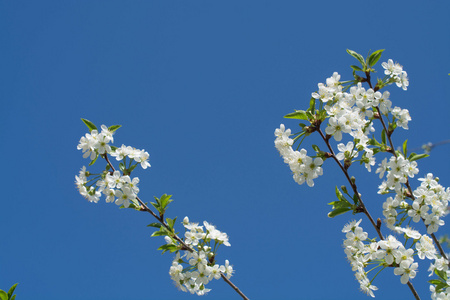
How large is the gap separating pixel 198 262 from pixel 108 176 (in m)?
1.08

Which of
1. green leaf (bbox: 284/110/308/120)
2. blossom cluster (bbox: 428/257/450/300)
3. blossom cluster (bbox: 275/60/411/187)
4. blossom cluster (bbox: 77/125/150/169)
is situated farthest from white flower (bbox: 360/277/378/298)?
blossom cluster (bbox: 77/125/150/169)

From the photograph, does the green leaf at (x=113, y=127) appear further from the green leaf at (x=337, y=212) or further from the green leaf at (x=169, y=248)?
the green leaf at (x=337, y=212)

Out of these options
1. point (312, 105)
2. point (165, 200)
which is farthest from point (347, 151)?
point (165, 200)

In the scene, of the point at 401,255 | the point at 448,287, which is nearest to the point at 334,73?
the point at 401,255

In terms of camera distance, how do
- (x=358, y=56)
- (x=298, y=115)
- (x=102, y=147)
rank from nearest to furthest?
(x=298, y=115), (x=102, y=147), (x=358, y=56)

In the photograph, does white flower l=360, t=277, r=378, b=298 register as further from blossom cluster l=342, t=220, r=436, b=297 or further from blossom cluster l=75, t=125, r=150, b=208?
blossom cluster l=75, t=125, r=150, b=208

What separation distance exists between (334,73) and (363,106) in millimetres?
391

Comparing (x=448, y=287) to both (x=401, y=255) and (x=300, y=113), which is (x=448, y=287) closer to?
(x=401, y=255)

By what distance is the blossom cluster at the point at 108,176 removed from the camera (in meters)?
3.50

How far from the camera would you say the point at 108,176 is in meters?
3.51

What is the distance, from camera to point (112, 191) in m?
3.56

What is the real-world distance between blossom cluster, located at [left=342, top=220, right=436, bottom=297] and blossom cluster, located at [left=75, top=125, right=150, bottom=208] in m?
1.88

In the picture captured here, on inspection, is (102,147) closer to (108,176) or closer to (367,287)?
(108,176)

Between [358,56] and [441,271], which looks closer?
[441,271]
